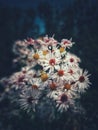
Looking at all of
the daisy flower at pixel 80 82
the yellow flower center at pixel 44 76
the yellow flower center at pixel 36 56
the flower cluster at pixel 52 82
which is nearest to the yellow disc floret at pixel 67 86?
the flower cluster at pixel 52 82

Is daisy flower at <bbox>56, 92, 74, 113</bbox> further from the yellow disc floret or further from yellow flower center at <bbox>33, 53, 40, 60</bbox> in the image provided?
yellow flower center at <bbox>33, 53, 40, 60</bbox>

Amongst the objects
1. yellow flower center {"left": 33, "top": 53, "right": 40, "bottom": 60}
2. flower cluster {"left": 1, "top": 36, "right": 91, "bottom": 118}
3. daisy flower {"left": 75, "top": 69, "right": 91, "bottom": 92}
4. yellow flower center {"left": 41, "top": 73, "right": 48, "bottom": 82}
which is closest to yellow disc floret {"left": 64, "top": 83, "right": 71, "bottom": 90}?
flower cluster {"left": 1, "top": 36, "right": 91, "bottom": 118}

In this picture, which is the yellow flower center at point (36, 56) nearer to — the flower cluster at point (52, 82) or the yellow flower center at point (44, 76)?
the flower cluster at point (52, 82)

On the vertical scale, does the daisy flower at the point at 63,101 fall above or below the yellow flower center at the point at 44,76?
below

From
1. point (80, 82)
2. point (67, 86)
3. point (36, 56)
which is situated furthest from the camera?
point (36, 56)

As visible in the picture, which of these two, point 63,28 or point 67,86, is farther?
point 63,28

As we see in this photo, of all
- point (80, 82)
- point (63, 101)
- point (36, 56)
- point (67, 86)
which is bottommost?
point (63, 101)

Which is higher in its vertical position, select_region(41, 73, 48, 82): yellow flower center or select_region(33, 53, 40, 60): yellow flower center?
select_region(33, 53, 40, 60): yellow flower center

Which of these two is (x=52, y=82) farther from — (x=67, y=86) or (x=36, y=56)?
(x=36, y=56)

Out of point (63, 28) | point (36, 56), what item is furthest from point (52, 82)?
point (63, 28)
